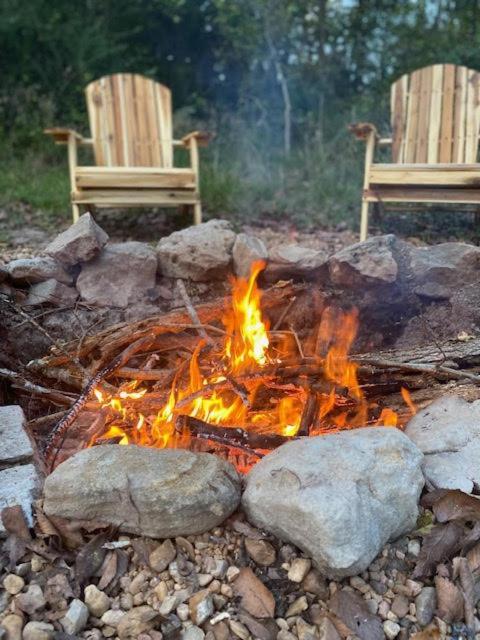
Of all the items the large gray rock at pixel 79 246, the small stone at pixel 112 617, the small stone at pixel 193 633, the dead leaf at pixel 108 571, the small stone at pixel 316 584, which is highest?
the large gray rock at pixel 79 246

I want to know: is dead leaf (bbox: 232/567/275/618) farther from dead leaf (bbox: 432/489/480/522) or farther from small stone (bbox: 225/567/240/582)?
dead leaf (bbox: 432/489/480/522)

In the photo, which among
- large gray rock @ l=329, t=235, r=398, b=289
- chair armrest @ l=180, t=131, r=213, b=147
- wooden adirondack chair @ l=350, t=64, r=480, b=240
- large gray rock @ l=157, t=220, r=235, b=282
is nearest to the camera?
large gray rock @ l=329, t=235, r=398, b=289

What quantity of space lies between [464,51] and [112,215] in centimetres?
405

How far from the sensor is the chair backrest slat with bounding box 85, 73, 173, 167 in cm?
449

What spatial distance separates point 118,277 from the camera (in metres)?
2.69

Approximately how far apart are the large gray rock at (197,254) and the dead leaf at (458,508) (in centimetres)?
146

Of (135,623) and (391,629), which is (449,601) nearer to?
(391,629)

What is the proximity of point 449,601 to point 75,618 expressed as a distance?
0.86m

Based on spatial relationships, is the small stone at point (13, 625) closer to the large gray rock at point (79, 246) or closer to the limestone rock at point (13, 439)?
the limestone rock at point (13, 439)

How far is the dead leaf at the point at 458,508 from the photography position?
1.61m

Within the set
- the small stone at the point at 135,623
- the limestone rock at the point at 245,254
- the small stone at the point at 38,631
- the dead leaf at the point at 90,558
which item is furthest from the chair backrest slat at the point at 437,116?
the small stone at the point at 38,631

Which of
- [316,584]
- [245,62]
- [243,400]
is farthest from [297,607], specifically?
[245,62]

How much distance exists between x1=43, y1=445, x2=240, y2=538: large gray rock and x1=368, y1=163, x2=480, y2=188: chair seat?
282 centimetres

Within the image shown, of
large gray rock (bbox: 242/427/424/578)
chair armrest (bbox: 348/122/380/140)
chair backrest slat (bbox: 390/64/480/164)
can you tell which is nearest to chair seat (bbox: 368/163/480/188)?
chair armrest (bbox: 348/122/380/140)
